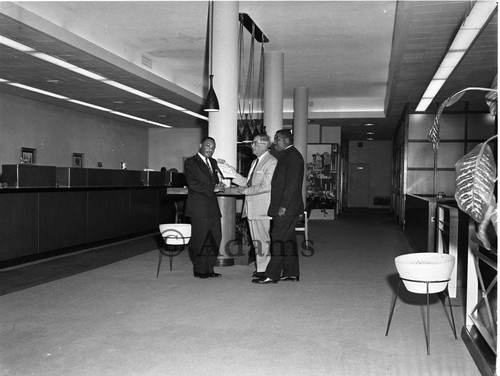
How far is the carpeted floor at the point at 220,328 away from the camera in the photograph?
136 inches

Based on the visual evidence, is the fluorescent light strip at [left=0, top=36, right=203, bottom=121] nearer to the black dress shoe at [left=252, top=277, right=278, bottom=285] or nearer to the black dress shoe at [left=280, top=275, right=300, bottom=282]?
the black dress shoe at [left=252, top=277, right=278, bottom=285]

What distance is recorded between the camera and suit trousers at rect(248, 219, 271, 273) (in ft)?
21.2

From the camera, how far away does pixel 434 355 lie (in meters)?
3.71

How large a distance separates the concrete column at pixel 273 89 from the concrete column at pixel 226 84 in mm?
3603

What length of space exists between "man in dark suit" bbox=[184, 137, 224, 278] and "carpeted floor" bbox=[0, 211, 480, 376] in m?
0.26

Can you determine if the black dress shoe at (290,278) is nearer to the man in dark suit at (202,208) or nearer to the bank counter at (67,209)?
the man in dark suit at (202,208)

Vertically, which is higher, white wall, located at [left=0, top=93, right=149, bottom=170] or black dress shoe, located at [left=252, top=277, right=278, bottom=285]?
white wall, located at [left=0, top=93, right=149, bottom=170]

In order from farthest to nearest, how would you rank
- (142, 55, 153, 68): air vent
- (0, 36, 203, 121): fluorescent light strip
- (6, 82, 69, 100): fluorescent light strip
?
(6, 82, 69, 100): fluorescent light strip < (142, 55, 153, 68): air vent < (0, 36, 203, 121): fluorescent light strip

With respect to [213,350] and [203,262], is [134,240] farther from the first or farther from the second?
[213,350]

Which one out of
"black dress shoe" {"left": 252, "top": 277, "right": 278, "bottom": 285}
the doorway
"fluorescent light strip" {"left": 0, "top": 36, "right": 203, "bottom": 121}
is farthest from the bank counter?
the doorway

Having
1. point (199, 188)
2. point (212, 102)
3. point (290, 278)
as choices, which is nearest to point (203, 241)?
point (199, 188)

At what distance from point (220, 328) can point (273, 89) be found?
25.9 feet

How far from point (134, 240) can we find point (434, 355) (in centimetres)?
782

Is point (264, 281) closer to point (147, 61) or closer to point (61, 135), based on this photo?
point (147, 61)
